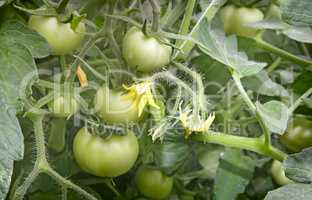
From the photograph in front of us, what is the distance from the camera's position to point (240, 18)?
0.94m

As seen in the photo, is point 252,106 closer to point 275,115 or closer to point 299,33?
point 275,115

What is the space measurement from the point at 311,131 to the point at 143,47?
0.30 metres

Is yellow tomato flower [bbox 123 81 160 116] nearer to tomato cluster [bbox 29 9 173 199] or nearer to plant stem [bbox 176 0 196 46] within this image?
tomato cluster [bbox 29 9 173 199]

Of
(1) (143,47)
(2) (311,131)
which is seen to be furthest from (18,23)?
(2) (311,131)

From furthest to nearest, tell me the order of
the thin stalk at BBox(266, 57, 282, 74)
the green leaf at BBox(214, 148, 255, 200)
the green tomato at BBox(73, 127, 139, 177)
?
the thin stalk at BBox(266, 57, 282, 74), the green leaf at BBox(214, 148, 255, 200), the green tomato at BBox(73, 127, 139, 177)

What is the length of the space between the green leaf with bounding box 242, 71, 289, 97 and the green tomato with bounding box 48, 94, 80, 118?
29 cm

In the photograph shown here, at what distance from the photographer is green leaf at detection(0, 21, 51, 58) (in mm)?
718

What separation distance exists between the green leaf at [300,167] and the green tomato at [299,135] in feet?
0.41

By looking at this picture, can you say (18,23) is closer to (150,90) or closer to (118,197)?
(150,90)

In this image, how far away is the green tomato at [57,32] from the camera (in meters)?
0.73

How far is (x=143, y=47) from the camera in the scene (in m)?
0.70

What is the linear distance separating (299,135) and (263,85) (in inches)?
Answer: 3.7

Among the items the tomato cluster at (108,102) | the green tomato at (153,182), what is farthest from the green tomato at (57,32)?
the green tomato at (153,182)

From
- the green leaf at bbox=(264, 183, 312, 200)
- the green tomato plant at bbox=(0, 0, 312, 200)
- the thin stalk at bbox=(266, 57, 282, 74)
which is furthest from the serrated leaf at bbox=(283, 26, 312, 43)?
the green leaf at bbox=(264, 183, 312, 200)
